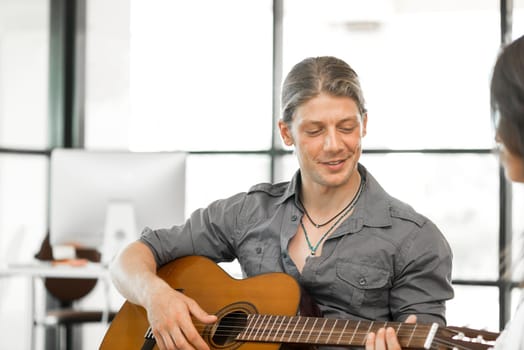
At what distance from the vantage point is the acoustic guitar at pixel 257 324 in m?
1.49

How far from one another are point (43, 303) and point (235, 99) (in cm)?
157

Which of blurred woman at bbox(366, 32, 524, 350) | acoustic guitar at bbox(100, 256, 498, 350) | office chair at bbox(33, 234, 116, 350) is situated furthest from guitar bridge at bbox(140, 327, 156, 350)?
office chair at bbox(33, 234, 116, 350)

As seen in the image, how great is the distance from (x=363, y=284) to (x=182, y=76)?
8.37 feet

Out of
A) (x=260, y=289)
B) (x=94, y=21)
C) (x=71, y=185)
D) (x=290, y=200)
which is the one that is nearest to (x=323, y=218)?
(x=290, y=200)

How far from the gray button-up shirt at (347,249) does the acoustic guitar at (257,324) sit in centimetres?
10

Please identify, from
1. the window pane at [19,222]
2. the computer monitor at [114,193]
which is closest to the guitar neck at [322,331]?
the computer monitor at [114,193]

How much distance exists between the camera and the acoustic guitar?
58.5 inches

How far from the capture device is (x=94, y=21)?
438 centimetres

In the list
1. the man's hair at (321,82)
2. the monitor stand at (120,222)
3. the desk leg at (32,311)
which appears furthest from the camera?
the desk leg at (32,311)

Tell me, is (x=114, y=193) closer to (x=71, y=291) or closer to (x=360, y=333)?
(x=71, y=291)

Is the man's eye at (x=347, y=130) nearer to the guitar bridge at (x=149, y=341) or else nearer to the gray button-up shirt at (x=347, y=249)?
the gray button-up shirt at (x=347, y=249)

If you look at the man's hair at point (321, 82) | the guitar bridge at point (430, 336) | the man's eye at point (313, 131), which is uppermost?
the man's hair at point (321, 82)

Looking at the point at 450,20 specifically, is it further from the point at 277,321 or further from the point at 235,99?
the point at 277,321

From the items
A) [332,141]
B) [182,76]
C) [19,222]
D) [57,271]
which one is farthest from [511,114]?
[19,222]
